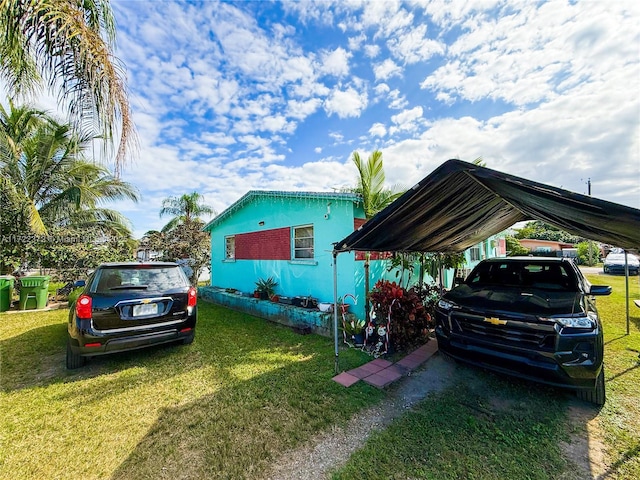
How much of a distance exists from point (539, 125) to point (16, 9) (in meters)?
12.2

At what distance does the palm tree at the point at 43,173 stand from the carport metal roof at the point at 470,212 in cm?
1066

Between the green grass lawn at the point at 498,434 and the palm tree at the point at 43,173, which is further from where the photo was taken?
the palm tree at the point at 43,173

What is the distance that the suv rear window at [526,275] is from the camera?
4.39 metres

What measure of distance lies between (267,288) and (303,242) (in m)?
2.13

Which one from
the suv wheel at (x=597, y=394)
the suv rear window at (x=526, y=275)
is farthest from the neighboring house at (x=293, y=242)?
the suv wheel at (x=597, y=394)

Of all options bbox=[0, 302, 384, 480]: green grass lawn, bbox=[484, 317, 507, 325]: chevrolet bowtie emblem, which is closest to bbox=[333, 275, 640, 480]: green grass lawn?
bbox=[0, 302, 384, 480]: green grass lawn

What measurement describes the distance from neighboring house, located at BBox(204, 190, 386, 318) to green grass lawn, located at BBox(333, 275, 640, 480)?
3.82 meters

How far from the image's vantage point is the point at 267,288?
912 cm

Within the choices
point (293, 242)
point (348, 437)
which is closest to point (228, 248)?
point (293, 242)

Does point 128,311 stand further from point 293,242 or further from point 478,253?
point 478,253

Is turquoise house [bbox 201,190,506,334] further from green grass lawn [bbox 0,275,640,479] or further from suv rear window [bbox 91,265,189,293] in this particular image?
suv rear window [bbox 91,265,189,293]

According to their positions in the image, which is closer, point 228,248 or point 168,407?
point 168,407

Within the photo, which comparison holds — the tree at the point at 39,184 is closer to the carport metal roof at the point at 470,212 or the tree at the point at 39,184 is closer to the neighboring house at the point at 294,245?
the neighboring house at the point at 294,245

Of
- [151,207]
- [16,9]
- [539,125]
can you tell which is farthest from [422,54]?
[151,207]
